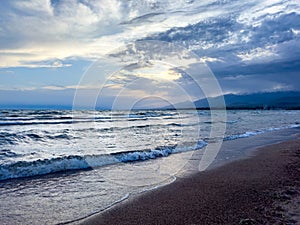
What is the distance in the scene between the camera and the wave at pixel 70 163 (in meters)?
9.68

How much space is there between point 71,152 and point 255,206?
32.3 ft

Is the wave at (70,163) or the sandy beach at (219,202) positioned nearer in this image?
the sandy beach at (219,202)

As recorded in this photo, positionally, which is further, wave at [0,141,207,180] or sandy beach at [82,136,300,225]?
wave at [0,141,207,180]

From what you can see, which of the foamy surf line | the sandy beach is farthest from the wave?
the sandy beach

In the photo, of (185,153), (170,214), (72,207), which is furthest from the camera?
(185,153)

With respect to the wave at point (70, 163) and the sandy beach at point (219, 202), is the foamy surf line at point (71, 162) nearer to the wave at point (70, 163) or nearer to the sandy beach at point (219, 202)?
the wave at point (70, 163)

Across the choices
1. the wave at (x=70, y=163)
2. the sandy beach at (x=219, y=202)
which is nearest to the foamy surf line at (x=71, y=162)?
the wave at (x=70, y=163)

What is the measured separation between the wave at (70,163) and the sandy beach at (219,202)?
4.04m

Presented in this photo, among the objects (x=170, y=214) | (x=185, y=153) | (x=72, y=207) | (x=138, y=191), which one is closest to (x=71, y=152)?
(x=185, y=153)

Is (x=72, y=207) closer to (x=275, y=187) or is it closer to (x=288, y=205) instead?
(x=288, y=205)

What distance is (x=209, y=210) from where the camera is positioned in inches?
235

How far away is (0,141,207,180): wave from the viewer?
9.68m

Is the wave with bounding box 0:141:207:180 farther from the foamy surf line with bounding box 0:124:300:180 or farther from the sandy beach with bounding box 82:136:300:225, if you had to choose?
the sandy beach with bounding box 82:136:300:225

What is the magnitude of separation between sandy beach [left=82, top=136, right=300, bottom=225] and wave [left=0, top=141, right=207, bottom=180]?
13.2 feet
